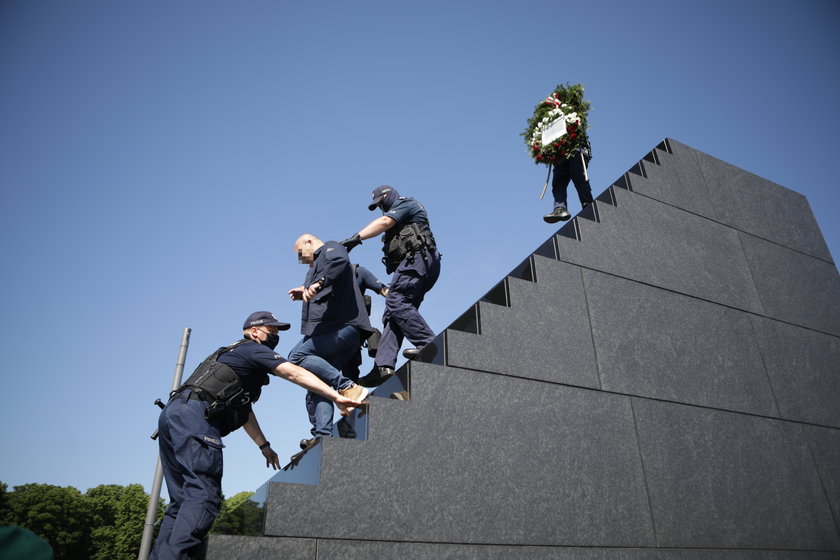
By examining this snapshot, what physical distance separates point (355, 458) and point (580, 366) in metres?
2.04

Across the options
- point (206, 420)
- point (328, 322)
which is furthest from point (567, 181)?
point (206, 420)

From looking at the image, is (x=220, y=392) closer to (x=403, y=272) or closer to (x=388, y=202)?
(x=403, y=272)

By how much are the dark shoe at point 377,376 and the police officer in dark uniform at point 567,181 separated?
3.67 meters

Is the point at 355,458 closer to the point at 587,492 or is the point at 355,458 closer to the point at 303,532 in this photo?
the point at 303,532

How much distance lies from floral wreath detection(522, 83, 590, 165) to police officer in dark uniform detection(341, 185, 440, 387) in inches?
112

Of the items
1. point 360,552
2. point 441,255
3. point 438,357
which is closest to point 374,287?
point 441,255

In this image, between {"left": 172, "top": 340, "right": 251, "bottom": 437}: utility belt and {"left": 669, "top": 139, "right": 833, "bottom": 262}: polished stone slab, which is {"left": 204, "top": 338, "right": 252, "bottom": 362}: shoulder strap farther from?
{"left": 669, "top": 139, "right": 833, "bottom": 262}: polished stone slab

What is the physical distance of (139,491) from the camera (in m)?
36.2

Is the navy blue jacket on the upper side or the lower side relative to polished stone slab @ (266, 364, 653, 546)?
upper

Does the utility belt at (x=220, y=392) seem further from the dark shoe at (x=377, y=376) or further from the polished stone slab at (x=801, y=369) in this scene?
the polished stone slab at (x=801, y=369)

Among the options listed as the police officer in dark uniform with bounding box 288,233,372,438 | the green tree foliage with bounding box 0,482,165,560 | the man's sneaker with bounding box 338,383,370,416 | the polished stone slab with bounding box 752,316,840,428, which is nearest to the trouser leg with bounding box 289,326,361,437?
the police officer in dark uniform with bounding box 288,233,372,438

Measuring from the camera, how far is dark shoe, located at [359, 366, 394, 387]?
189 inches

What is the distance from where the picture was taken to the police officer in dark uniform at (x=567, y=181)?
723 cm

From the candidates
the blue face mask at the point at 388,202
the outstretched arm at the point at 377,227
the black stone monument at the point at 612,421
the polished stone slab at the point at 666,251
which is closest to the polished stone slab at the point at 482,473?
the black stone monument at the point at 612,421
